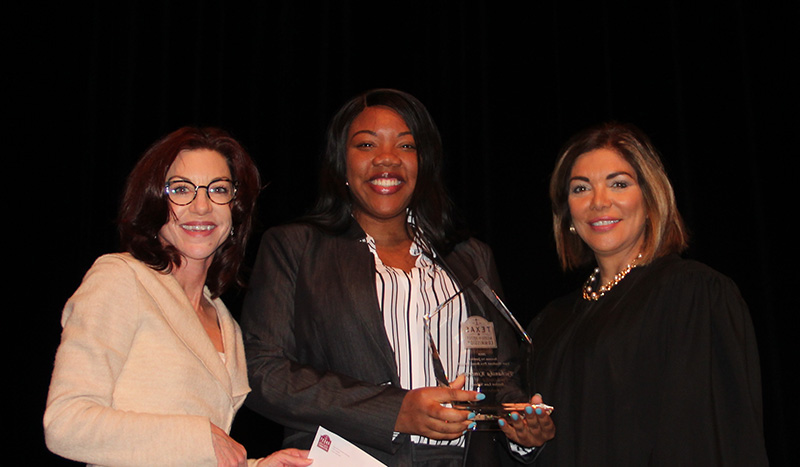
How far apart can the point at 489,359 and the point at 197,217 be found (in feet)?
2.99

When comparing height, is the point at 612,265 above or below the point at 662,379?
above

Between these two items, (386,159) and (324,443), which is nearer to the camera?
(324,443)

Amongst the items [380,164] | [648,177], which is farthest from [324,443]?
[648,177]

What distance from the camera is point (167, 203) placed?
1963 mm

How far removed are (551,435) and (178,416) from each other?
3.60 ft

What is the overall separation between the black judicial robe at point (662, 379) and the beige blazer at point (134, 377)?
1.03 meters

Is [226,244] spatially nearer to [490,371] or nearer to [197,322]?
[197,322]

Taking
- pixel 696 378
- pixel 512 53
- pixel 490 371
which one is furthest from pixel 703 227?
pixel 490 371

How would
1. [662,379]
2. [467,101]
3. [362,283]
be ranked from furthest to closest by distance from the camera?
[467,101] < [362,283] < [662,379]

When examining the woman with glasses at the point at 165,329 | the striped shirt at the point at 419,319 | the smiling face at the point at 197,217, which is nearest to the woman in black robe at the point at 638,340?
the striped shirt at the point at 419,319

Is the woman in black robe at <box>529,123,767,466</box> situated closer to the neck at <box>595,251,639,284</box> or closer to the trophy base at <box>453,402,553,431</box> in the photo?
the neck at <box>595,251,639,284</box>

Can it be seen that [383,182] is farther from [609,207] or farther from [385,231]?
[609,207]

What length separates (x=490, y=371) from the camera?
204 cm

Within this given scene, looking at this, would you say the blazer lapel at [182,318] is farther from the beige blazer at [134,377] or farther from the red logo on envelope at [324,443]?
the red logo on envelope at [324,443]
